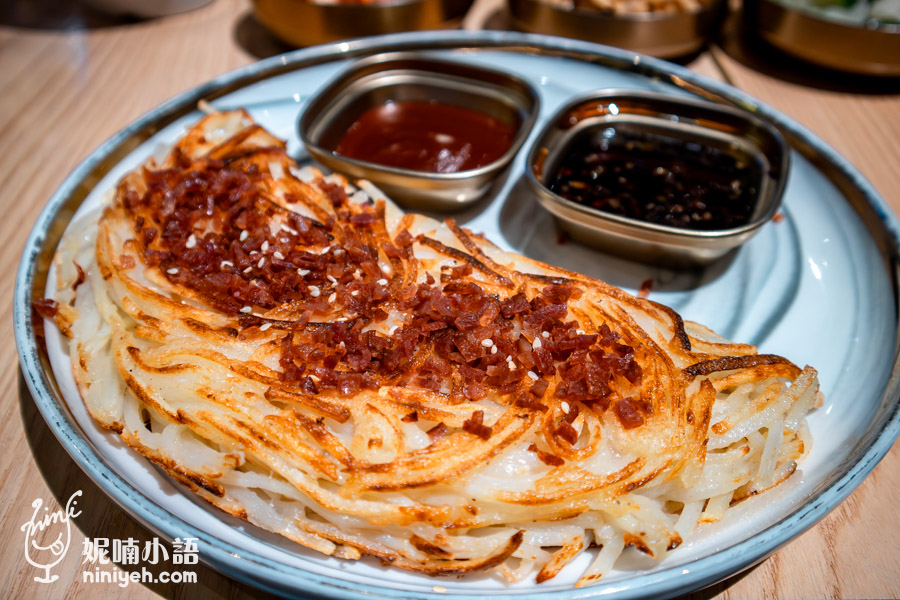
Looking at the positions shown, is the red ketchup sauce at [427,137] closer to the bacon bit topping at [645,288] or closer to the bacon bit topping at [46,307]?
the bacon bit topping at [645,288]

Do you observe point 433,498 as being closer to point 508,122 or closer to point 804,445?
point 804,445

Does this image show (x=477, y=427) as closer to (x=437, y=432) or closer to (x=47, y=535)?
(x=437, y=432)

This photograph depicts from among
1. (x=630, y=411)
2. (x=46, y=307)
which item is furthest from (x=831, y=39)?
(x=46, y=307)

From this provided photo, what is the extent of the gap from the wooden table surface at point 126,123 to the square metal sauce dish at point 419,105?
1.88m

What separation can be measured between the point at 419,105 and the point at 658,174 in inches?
70.5

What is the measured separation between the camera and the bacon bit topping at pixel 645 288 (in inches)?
138

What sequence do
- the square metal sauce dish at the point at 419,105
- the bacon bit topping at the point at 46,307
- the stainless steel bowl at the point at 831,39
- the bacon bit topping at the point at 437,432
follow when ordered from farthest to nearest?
the stainless steel bowl at the point at 831,39 → the square metal sauce dish at the point at 419,105 → the bacon bit topping at the point at 46,307 → the bacon bit topping at the point at 437,432

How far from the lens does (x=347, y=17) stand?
512cm

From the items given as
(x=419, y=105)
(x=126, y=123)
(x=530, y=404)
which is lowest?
(x=126, y=123)

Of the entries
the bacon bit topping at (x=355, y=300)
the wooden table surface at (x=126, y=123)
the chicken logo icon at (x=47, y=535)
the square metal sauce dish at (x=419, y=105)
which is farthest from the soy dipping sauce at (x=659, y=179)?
the chicken logo icon at (x=47, y=535)

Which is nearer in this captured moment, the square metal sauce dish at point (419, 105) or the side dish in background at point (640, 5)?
the square metal sauce dish at point (419, 105)

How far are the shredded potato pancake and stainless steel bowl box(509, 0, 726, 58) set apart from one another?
3.04 meters

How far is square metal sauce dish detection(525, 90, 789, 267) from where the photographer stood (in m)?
3.41

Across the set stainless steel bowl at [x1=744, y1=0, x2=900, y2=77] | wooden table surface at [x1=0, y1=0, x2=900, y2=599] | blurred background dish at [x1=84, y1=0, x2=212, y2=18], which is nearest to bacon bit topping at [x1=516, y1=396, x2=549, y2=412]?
wooden table surface at [x1=0, y1=0, x2=900, y2=599]
